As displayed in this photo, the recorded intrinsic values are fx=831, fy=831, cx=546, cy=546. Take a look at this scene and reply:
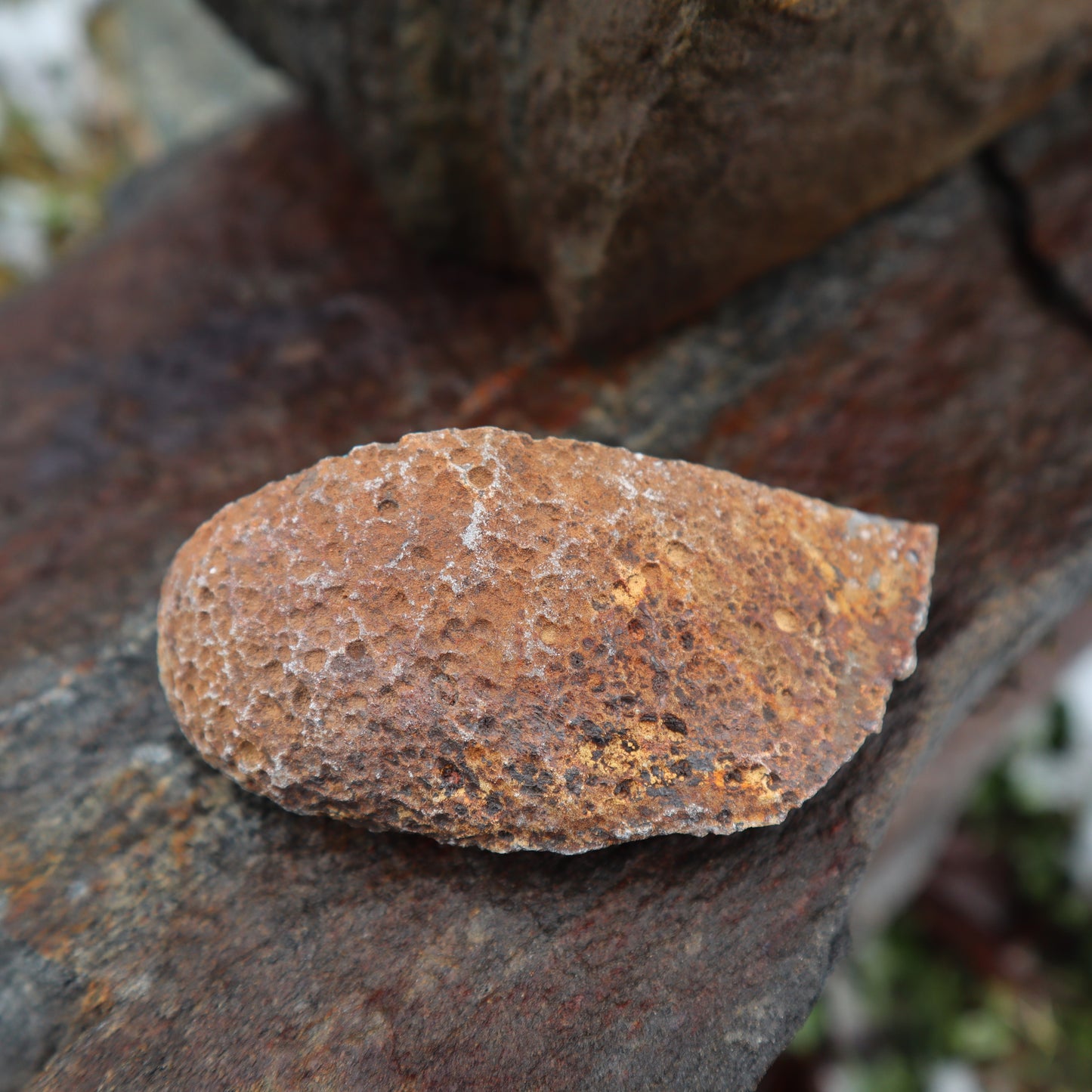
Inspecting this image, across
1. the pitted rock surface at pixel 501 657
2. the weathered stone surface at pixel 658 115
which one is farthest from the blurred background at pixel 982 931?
the pitted rock surface at pixel 501 657

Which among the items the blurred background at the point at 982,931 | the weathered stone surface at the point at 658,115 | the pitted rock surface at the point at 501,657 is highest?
the weathered stone surface at the point at 658,115

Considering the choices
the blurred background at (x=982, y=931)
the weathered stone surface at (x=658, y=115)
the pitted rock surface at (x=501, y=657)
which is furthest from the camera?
the blurred background at (x=982, y=931)

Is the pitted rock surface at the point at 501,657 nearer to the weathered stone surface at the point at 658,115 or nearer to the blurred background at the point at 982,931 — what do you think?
the weathered stone surface at the point at 658,115

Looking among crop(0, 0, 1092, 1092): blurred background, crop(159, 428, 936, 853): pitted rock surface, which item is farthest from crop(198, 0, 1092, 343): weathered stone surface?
crop(0, 0, 1092, 1092): blurred background

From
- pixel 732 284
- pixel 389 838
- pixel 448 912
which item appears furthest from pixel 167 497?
pixel 732 284

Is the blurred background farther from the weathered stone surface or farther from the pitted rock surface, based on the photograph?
the pitted rock surface

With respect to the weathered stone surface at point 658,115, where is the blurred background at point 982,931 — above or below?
below
